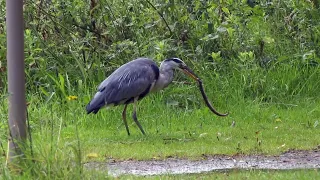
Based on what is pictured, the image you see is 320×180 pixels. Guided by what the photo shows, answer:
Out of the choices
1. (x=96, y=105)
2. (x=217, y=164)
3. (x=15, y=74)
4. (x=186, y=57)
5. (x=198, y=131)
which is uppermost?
(x=15, y=74)

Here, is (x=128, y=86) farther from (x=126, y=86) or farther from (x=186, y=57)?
(x=186, y=57)

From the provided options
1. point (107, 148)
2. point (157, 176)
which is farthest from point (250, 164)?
point (107, 148)

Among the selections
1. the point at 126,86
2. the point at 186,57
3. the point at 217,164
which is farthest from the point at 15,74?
the point at 186,57

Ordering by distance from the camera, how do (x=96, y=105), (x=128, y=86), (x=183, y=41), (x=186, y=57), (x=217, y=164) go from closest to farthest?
(x=217, y=164)
(x=96, y=105)
(x=128, y=86)
(x=186, y=57)
(x=183, y=41)

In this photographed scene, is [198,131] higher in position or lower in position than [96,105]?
lower

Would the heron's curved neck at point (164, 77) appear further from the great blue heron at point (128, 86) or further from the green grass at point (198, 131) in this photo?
the green grass at point (198, 131)

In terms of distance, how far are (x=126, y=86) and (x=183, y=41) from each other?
304cm

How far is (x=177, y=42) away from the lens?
12.8m

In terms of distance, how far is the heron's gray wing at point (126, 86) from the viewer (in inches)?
396

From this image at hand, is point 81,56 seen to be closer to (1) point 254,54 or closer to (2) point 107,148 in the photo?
(1) point 254,54

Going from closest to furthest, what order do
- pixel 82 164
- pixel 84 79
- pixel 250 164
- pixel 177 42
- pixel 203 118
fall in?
pixel 82 164 < pixel 250 164 < pixel 203 118 < pixel 84 79 < pixel 177 42

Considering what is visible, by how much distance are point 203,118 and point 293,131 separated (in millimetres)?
1447

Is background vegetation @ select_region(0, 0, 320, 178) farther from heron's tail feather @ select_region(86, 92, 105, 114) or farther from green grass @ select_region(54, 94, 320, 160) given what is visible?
heron's tail feather @ select_region(86, 92, 105, 114)

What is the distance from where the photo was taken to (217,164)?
26.8 ft
